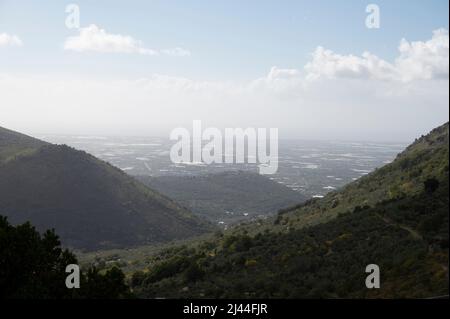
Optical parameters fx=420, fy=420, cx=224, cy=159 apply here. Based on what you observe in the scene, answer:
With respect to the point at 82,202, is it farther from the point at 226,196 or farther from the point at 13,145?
the point at 226,196

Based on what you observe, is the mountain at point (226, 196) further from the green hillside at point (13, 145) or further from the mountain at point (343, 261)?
the mountain at point (343, 261)

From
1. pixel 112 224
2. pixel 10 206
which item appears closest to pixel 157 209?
pixel 112 224

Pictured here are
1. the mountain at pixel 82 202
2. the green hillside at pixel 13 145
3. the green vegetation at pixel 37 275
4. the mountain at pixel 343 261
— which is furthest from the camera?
the green hillside at pixel 13 145

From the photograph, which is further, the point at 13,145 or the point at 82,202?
the point at 13,145

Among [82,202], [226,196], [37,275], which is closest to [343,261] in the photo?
[37,275]

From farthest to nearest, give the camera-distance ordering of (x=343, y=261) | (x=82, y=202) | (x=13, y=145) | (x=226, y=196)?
(x=226, y=196) < (x=13, y=145) < (x=82, y=202) < (x=343, y=261)

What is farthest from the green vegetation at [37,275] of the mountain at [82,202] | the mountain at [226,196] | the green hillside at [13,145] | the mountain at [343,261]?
the mountain at [226,196]
